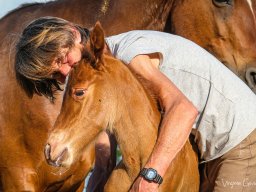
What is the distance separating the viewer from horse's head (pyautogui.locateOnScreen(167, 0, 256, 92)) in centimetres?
524

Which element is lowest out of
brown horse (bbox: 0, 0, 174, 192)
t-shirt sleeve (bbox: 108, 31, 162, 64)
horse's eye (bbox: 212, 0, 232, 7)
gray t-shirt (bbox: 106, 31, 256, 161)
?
brown horse (bbox: 0, 0, 174, 192)

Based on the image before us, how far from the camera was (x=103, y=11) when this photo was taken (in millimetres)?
5309

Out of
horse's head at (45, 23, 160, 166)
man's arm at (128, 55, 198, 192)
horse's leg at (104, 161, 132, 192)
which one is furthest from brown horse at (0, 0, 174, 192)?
man's arm at (128, 55, 198, 192)

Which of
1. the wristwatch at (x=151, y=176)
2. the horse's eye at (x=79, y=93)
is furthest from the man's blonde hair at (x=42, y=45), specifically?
the wristwatch at (x=151, y=176)

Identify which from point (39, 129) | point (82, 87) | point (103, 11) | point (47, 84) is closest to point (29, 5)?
point (103, 11)

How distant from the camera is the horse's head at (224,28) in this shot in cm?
524

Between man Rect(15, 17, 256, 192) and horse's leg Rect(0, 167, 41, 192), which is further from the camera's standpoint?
horse's leg Rect(0, 167, 41, 192)

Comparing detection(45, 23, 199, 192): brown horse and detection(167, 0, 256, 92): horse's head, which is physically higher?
detection(45, 23, 199, 192): brown horse

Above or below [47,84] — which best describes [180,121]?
above

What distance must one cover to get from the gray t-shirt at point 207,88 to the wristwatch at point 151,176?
426mm

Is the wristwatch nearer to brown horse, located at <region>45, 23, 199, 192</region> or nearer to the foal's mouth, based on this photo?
brown horse, located at <region>45, 23, 199, 192</region>

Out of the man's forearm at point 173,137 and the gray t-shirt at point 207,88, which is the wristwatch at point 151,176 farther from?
the gray t-shirt at point 207,88

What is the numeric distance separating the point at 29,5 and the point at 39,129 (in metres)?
1.13

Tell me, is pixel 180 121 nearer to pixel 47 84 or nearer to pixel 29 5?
pixel 47 84
